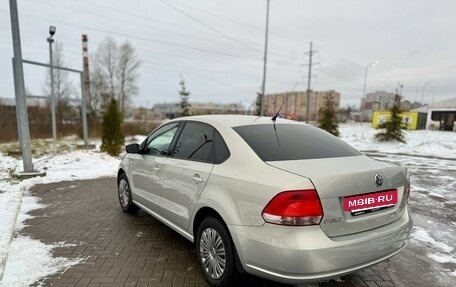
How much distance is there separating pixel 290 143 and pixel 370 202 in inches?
35.6

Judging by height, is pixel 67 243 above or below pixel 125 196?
below

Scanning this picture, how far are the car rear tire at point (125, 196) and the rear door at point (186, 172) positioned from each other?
1321 millimetres

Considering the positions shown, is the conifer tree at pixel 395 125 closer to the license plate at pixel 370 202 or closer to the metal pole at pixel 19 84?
the license plate at pixel 370 202

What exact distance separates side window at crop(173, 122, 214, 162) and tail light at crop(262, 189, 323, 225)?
3.21ft

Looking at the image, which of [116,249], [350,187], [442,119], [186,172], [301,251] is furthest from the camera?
[442,119]

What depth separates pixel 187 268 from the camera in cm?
323

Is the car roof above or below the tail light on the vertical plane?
above

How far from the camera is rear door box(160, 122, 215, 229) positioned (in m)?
3.03

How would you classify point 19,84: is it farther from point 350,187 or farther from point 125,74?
point 125,74

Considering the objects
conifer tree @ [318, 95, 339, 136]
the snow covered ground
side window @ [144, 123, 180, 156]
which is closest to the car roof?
side window @ [144, 123, 180, 156]

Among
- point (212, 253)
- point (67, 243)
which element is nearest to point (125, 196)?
point (67, 243)

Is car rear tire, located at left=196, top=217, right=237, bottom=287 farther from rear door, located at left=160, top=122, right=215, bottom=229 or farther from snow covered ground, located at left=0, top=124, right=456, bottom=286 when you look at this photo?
snow covered ground, located at left=0, top=124, right=456, bottom=286

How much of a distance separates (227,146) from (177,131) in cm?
113

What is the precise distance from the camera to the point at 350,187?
2352mm
